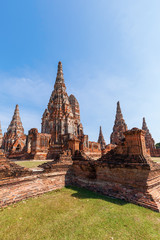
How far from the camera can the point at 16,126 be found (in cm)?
3856

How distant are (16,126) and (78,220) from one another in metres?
40.0

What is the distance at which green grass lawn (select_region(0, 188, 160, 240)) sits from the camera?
2938mm

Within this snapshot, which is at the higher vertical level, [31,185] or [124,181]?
[124,181]

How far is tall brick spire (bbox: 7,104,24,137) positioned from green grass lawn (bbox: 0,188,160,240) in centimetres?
3695

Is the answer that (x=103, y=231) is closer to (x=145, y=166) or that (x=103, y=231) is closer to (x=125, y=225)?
(x=125, y=225)

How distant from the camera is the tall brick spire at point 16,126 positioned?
37.6m

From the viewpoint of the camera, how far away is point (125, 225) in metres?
3.31

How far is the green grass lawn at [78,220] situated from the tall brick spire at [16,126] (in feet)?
121

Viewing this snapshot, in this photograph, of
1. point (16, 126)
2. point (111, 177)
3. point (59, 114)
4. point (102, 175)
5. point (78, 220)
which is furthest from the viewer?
point (16, 126)

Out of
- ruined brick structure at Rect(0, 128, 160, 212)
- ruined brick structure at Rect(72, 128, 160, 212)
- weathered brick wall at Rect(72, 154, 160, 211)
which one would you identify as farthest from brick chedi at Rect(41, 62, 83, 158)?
ruined brick structure at Rect(72, 128, 160, 212)

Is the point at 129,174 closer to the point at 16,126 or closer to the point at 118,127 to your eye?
the point at 118,127

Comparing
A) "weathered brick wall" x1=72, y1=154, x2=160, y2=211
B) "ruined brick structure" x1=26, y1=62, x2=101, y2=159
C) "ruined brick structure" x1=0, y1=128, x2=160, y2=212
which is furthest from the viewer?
"ruined brick structure" x1=26, y1=62, x2=101, y2=159

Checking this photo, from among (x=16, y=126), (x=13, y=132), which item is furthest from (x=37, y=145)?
(x=16, y=126)

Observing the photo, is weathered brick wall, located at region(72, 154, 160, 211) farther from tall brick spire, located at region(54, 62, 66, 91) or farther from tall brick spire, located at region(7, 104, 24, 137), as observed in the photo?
tall brick spire, located at region(7, 104, 24, 137)
